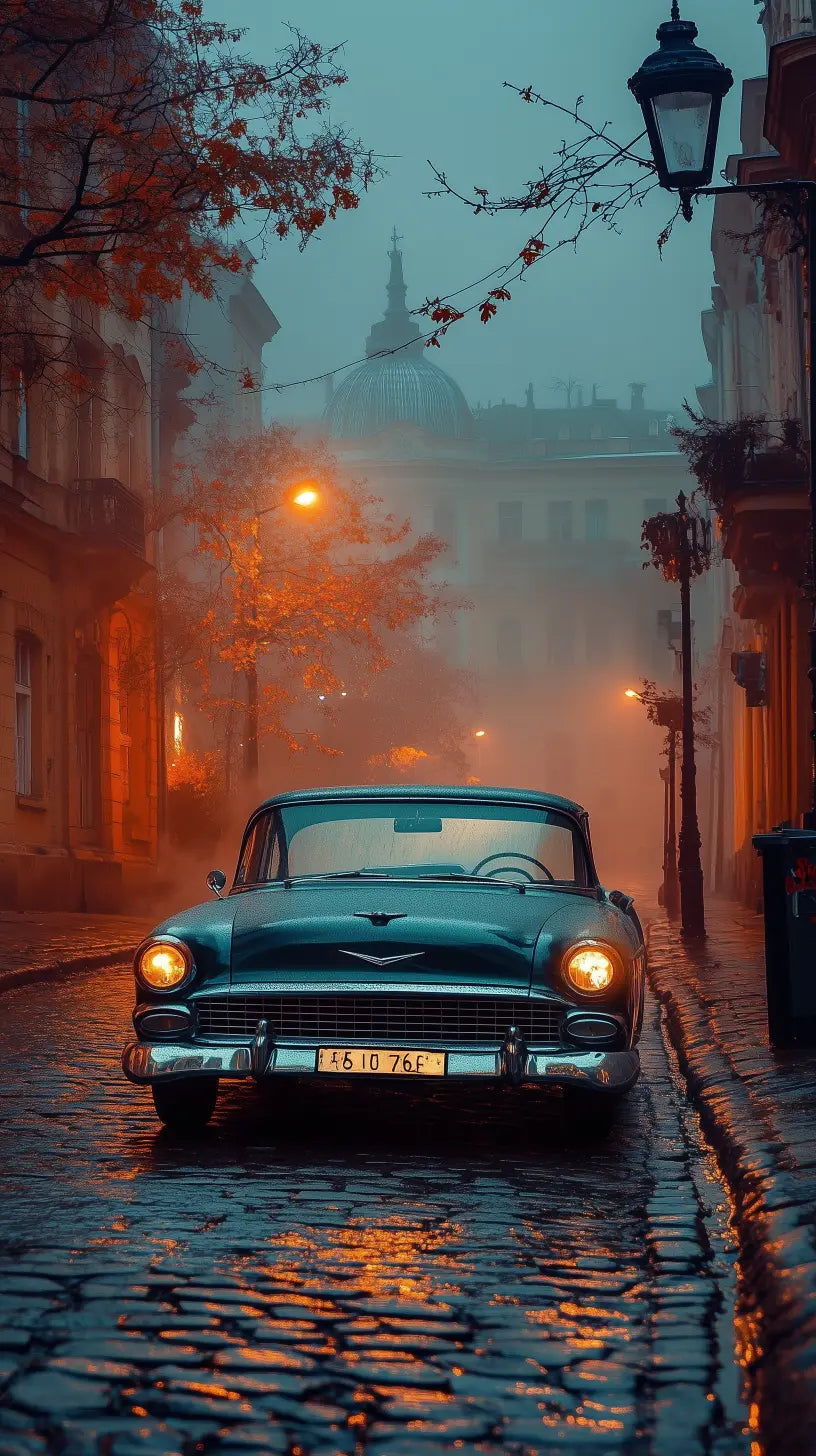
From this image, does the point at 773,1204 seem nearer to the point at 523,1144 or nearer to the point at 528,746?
the point at 523,1144

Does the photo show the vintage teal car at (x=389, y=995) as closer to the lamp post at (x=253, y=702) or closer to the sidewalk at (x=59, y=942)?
the sidewalk at (x=59, y=942)

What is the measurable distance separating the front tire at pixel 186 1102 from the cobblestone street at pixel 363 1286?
69 millimetres

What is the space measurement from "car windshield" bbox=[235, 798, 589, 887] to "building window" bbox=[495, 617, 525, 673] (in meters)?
87.5

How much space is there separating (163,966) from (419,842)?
1578mm

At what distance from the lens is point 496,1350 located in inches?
177

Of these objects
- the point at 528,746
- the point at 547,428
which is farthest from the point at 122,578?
the point at 547,428

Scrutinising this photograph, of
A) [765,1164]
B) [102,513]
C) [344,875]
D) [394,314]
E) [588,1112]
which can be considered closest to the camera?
[765,1164]

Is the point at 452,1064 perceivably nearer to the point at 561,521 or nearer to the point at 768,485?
the point at 768,485

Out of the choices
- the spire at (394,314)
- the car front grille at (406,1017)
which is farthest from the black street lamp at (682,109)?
the spire at (394,314)

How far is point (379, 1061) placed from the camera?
724 centimetres

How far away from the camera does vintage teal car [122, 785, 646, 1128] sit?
725 cm

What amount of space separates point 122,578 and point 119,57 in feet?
59.8

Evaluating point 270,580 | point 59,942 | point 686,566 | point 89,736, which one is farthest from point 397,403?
→ point 59,942

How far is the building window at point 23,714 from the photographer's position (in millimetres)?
29031
